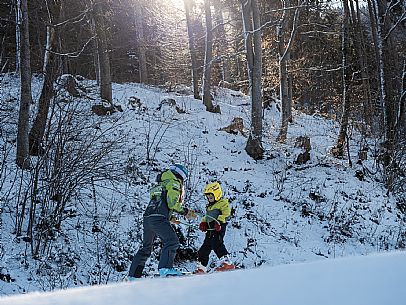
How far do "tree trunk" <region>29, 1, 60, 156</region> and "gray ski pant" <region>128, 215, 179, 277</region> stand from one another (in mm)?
2759

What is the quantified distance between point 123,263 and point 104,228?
43.5 inches

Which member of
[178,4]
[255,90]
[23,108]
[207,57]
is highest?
[178,4]

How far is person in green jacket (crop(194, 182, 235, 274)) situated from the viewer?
296 inches

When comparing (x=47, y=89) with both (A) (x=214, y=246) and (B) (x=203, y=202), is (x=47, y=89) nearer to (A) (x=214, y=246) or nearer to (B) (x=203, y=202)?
(A) (x=214, y=246)

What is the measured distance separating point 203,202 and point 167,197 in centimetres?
512

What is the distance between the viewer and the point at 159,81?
30.4m

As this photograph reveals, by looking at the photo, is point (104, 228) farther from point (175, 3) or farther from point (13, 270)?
point (175, 3)

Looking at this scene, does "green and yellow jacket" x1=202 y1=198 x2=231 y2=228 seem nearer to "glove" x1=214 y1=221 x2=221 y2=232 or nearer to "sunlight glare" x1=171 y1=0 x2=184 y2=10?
"glove" x1=214 y1=221 x2=221 y2=232

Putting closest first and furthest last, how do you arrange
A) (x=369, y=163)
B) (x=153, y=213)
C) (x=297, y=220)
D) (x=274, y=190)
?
(x=153, y=213)
(x=297, y=220)
(x=274, y=190)
(x=369, y=163)

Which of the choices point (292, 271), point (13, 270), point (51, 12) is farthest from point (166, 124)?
point (292, 271)

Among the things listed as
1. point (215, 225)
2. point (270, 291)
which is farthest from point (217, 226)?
point (270, 291)

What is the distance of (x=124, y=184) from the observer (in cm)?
1081

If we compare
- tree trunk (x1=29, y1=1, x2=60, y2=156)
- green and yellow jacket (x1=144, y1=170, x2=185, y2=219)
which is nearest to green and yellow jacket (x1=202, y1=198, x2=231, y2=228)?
green and yellow jacket (x1=144, y1=170, x2=185, y2=219)

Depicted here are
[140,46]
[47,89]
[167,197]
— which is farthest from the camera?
[140,46]
